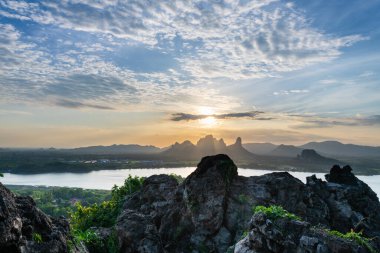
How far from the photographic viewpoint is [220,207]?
24.2 metres

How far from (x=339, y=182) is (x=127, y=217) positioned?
80.0 ft

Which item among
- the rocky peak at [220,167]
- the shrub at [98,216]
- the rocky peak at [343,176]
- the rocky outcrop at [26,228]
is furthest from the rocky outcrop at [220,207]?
the rocky outcrop at [26,228]

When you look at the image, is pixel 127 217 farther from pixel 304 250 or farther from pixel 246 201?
pixel 304 250

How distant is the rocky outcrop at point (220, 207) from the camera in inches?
833

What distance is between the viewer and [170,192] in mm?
30547

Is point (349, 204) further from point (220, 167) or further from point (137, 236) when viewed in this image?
point (137, 236)

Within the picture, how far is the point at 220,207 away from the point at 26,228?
51.2 ft

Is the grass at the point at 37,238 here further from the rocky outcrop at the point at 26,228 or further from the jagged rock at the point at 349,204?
the jagged rock at the point at 349,204

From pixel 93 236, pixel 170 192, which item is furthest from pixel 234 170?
pixel 93 236

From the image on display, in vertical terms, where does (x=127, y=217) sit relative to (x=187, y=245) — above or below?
above

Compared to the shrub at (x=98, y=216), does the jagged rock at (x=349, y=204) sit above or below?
above

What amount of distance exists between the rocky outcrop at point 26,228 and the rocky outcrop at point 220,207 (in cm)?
769

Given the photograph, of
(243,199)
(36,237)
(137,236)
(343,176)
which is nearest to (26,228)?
(36,237)

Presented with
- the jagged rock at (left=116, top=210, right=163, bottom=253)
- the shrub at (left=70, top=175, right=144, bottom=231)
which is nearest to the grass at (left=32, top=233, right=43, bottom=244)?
the jagged rock at (left=116, top=210, right=163, bottom=253)
